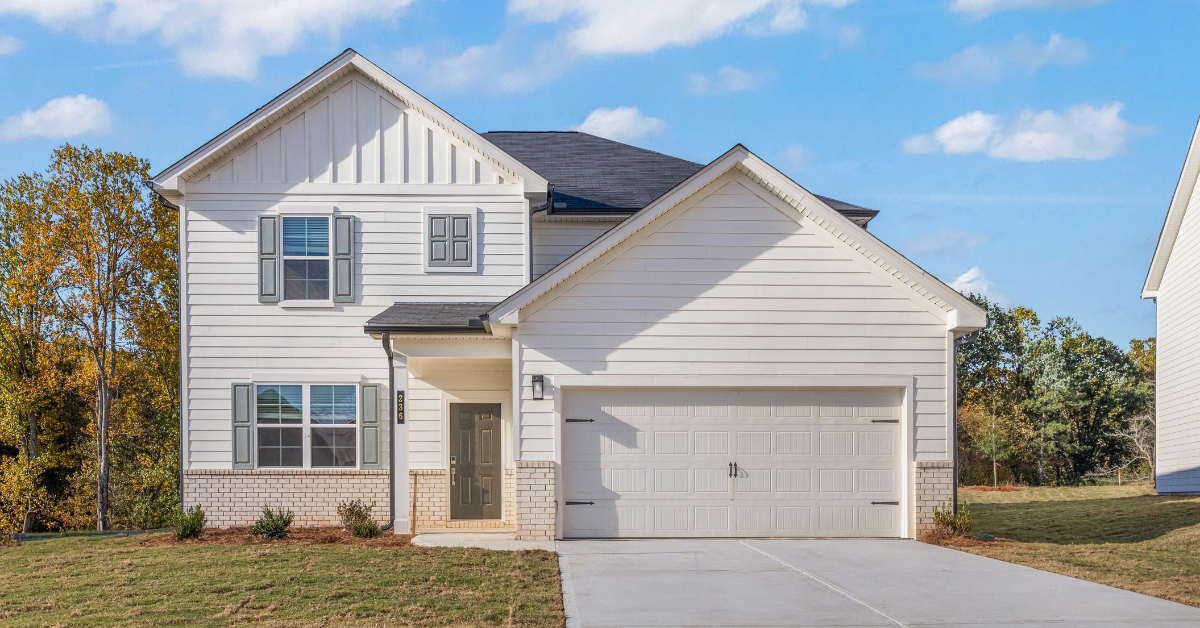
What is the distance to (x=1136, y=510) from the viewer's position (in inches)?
661

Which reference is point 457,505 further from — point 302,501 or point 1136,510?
point 1136,510

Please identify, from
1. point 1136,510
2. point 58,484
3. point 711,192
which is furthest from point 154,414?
point 1136,510

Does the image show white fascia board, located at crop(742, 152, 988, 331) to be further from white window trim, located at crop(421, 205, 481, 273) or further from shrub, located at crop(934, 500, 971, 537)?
white window trim, located at crop(421, 205, 481, 273)

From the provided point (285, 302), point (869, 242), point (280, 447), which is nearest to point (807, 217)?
point (869, 242)

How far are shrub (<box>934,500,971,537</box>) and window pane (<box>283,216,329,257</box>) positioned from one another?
31.9 feet

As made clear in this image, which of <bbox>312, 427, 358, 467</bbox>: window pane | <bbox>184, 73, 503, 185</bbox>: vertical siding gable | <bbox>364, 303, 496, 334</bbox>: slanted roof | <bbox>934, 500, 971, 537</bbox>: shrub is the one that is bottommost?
<bbox>934, 500, 971, 537</bbox>: shrub

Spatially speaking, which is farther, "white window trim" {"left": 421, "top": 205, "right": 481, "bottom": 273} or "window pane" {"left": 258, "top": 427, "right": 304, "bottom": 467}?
"white window trim" {"left": 421, "top": 205, "right": 481, "bottom": 273}

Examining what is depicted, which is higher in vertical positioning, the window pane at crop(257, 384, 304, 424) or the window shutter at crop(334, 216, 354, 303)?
the window shutter at crop(334, 216, 354, 303)

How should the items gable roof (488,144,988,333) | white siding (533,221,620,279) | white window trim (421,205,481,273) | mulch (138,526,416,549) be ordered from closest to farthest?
Result: mulch (138,526,416,549), gable roof (488,144,988,333), white window trim (421,205,481,273), white siding (533,221,620,279)

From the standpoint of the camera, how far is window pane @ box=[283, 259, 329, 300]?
574 inches

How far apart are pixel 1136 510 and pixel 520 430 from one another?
38.1ft

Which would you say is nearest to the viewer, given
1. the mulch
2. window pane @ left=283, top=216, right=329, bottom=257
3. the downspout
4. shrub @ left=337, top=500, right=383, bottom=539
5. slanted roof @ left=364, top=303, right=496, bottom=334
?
the mulch

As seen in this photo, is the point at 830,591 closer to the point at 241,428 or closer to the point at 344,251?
the point at 344,251

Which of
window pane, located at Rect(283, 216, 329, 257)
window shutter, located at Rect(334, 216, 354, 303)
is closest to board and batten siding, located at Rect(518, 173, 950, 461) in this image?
window shutter, located at Rect(334, 216, 354, 303)
